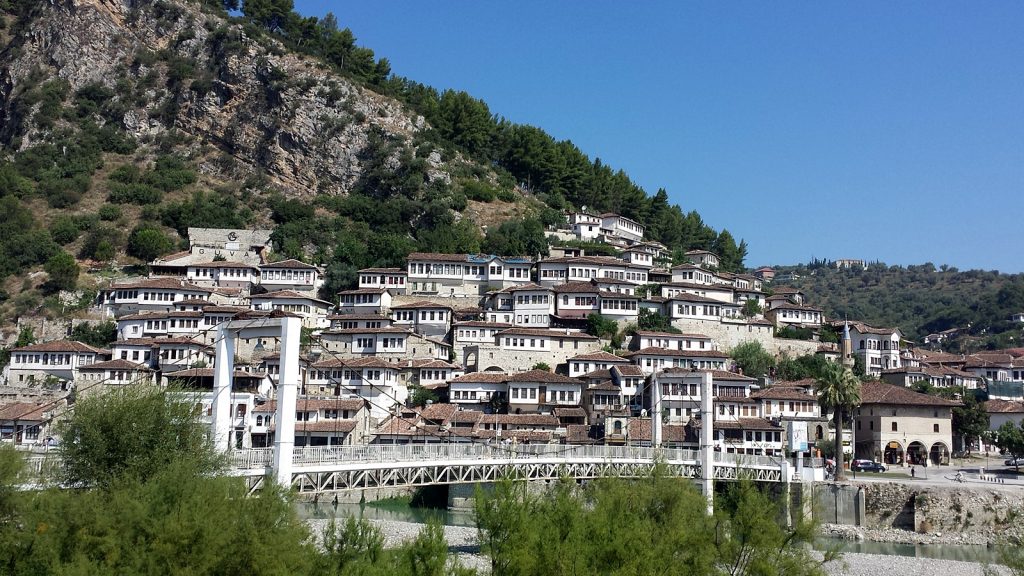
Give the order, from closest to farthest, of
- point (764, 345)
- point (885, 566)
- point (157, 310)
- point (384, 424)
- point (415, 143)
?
point (885, 566)
point (384, 424)
point (157, 310)
point (764, 345)
point (415, 143)

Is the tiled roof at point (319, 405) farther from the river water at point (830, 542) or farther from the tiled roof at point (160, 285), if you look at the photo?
the tiled roof at point (160, 285)

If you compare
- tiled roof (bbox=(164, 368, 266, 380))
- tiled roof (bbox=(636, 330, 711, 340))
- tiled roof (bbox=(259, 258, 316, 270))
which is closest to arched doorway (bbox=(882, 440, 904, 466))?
tiled roof (bbox=(636, 330, 711, 340))

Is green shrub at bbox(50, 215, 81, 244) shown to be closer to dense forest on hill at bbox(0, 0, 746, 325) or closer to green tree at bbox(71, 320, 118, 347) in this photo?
dense forest on hill at bbox(0, 0, 746, 325)

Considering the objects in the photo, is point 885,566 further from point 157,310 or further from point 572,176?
point 572,176

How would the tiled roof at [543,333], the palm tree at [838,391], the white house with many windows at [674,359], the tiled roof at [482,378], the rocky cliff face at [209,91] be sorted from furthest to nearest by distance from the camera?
the rocky cliff face at [209,91] < the tiled roof at [543,333] < the white house with many windows at [674,359] < the tiled roof at [482,378] < the palm tree at [838,391]

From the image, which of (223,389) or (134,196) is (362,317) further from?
(134,196)

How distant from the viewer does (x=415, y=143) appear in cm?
8838

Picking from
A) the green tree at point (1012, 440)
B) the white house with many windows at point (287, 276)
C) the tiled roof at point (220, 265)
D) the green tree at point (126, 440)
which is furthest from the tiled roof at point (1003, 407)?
the green tree at point (126, 440)

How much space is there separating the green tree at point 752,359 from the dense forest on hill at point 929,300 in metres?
57.0

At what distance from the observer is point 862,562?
33.0 metres

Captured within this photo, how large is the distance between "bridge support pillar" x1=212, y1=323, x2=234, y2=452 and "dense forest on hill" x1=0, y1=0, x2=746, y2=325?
4253 centimetres

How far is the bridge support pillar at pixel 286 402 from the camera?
2344 centimetres

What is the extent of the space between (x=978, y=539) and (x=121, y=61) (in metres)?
93.5

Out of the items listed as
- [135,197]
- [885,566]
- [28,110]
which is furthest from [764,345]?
[28,110]
